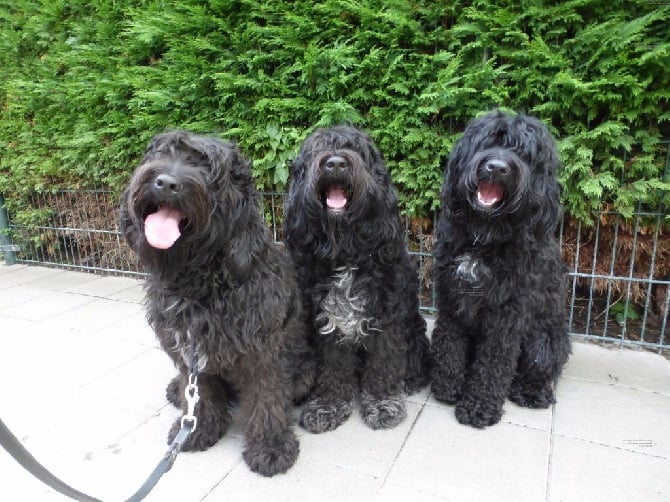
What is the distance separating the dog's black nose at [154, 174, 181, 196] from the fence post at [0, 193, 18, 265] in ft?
20.7

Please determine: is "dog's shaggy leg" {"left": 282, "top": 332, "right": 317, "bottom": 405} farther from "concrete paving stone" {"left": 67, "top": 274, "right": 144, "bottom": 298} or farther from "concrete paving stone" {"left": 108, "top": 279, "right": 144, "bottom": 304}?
"concrete paving stone" {"left": 67, "top": 274, "right": 144, "bottom": 298}

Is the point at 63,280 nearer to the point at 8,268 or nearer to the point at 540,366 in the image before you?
the point at 8,268

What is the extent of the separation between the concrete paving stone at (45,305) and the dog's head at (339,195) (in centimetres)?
354

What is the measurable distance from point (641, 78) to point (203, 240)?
10.9 feet

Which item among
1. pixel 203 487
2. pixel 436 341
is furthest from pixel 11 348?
pixel 436 341

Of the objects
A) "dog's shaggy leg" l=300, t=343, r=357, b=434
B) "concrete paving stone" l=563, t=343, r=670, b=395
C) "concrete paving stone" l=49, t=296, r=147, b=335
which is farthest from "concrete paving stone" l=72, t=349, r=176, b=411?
"concrete paving stone" l=563, t=343, r=670, b=395

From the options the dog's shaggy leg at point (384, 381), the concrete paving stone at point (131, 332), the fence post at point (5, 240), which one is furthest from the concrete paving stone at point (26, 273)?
the dog's shaggy leg at point (384, 381)

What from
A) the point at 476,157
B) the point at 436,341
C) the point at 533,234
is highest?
the point at 476,157

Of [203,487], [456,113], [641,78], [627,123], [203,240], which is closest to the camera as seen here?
[203,240]

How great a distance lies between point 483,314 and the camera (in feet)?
8.20

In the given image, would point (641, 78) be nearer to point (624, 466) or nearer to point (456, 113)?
point (456, 113)

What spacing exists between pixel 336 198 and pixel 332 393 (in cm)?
125

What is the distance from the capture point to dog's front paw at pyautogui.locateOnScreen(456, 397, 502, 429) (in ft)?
8.27

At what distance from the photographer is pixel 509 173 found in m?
2.10
